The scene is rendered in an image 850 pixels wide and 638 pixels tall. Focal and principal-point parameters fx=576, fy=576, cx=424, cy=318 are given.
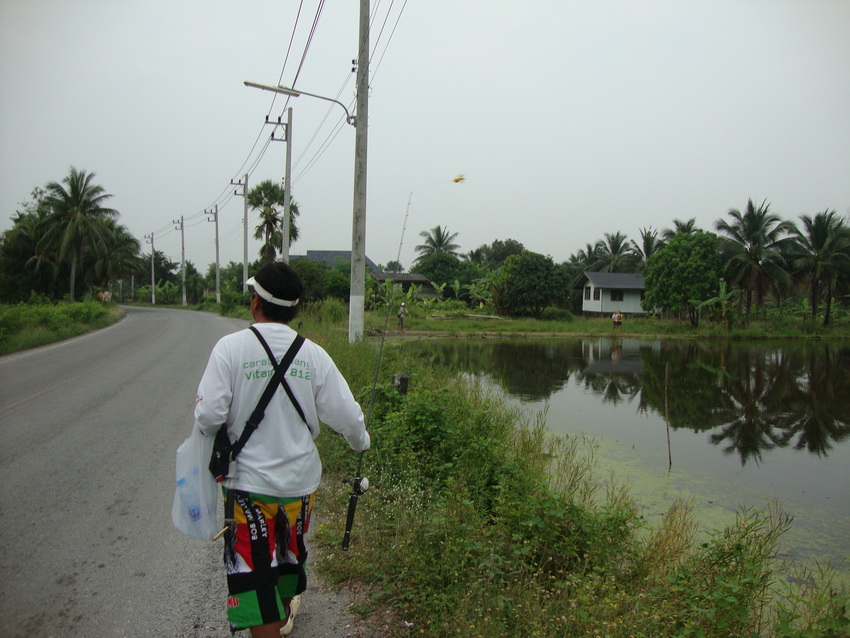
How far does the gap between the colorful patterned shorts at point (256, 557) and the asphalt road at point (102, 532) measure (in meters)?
0.70

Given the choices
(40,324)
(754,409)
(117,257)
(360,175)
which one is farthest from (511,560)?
(117,257)

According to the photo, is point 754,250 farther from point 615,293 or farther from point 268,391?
point 268,391

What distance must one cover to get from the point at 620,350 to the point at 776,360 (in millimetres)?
6143

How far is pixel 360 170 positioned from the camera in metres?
11.4

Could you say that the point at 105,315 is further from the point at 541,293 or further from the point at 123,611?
the point at 123,611

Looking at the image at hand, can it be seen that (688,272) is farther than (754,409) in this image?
Yes

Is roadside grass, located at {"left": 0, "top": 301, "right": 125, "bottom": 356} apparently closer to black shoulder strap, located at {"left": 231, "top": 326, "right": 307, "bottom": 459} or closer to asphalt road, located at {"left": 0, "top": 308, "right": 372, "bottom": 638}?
asphalt road, located at {"left": 0, "top": 308, "right": 372, "bottom": 638}

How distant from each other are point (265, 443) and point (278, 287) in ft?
2.25

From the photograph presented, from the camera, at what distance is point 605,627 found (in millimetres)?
2746

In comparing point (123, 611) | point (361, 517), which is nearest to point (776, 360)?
point (361, 517)

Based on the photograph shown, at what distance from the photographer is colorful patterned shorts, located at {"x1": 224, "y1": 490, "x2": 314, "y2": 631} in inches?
93.0

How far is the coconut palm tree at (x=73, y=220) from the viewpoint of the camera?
38.6 m

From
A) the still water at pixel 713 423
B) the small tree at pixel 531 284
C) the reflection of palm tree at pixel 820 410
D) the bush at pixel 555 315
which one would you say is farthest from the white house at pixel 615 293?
the reflection of palm tree at pixel 820 410

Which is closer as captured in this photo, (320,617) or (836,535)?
(320,617)
